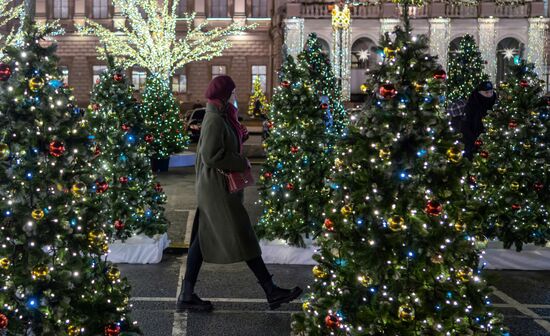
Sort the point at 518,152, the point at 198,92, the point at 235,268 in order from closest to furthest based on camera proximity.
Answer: the point at 235,268 < the point at 518,152 < the point at 198,92

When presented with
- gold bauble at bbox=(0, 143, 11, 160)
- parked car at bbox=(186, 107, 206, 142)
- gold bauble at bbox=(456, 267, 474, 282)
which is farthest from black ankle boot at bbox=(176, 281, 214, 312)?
parked car at bbox=(186, 107, 206, 142)

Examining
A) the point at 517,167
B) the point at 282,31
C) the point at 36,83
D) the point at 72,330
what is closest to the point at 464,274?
the point at 72,330

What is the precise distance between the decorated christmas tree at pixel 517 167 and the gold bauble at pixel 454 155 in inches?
181

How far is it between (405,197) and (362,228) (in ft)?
1.06

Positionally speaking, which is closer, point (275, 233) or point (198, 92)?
point (275, 233)

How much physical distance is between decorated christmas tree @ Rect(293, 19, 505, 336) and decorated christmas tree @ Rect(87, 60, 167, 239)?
4863mm

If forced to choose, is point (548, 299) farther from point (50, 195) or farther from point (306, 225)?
point (50, 195)

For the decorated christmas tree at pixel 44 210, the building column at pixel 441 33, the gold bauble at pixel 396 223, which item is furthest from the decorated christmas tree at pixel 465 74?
the building column at pixel 441 33

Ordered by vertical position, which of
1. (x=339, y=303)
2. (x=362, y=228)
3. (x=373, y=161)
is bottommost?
(x=339, y=303)

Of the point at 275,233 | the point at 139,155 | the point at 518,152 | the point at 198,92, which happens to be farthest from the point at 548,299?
the point at 198,92

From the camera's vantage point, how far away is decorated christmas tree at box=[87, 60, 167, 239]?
Result: 987cm

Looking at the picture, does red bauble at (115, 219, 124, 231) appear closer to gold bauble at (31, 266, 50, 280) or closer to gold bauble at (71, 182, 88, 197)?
gold bauble at (71, 182, 88, 197)

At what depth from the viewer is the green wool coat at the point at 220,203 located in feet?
23.2

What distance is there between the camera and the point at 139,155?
33.6 ft
